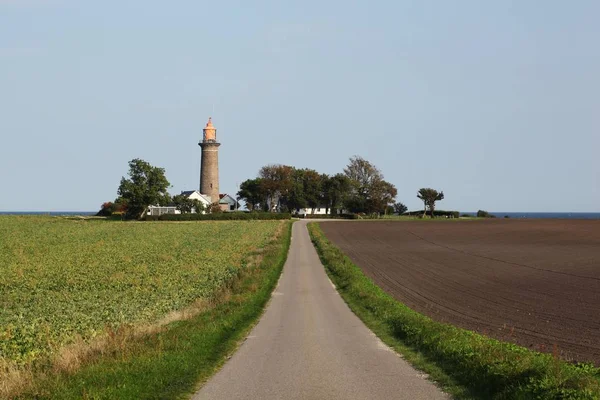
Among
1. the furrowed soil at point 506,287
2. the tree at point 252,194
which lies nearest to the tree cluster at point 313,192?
the tree at point 252,194

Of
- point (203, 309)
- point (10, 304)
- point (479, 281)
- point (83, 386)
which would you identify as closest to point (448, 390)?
point (83, 386)

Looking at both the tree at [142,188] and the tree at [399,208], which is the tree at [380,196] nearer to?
the tree at [399,208]

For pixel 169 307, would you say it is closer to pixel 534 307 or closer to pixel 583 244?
pixel 534 307

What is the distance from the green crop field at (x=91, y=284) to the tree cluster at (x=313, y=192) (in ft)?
364

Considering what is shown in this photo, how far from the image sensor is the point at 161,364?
14656 millimetres

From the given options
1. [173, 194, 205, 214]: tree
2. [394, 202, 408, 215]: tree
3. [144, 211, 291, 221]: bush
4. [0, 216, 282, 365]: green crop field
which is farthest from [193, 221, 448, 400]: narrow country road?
[394, 202, 408, 215]: tree

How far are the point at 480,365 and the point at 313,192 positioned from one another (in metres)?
165

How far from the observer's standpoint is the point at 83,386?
12.5 m

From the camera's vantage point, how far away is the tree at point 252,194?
6997 inches

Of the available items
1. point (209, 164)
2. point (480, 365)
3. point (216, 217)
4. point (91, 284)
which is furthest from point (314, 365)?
point (209, 164)

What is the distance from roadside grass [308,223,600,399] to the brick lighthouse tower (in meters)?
127

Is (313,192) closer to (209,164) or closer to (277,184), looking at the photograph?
(277,184)

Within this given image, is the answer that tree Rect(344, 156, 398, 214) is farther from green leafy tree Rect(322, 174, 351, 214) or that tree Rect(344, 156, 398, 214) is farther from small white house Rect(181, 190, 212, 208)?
small white house Rect(181, 190, 212, 208)

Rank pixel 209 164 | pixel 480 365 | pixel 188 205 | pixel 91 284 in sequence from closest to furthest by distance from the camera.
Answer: pixel 480 365
pixel 91 284
pixel 188 205
pixel 209 164
